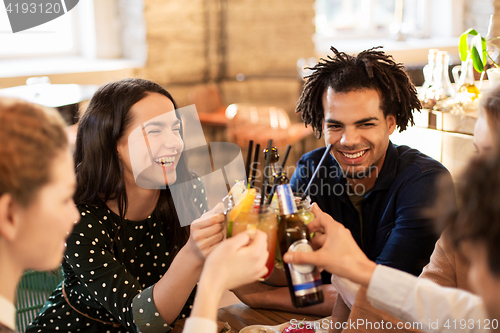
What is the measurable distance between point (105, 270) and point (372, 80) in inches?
42.4

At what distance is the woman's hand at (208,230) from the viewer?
1.15 metres

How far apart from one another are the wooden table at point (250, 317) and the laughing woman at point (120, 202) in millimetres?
261

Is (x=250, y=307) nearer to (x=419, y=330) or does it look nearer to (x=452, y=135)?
(x=419, y=330)

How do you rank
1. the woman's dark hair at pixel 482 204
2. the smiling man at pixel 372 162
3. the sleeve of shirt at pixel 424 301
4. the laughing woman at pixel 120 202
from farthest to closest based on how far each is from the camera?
the smiling man at pixel 372 162
the laughing woman at pixel 120 202
the sleeve of shirt at pixel 424 301
the woman's dark hair at pixel 482 204

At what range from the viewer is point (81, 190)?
1545 mm

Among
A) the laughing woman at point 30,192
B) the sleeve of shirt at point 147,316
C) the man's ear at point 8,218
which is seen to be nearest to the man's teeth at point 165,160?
the sleeve of shirt at point 147,316

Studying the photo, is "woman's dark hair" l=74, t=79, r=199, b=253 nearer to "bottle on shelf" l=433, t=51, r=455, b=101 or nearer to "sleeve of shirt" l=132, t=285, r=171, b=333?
"sleeve of shirt" l=132, t=285, r=171, b=333

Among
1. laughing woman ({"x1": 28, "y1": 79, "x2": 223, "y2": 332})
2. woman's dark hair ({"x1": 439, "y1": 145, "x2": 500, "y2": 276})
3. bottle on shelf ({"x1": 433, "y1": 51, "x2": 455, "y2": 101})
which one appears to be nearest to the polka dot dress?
laughing woman ({"x1": 28, "y1": 79, "x2": 223, "y2": 332})

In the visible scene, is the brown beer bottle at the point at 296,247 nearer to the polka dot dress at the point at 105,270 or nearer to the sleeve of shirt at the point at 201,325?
the sleeve of shirt at the point at 201,325

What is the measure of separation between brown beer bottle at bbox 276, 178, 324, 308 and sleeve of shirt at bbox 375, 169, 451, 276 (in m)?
0.52

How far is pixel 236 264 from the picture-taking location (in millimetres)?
912

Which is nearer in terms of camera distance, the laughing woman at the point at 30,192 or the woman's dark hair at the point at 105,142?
the laughing woman at the point at 30,192

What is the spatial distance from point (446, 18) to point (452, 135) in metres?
4.79

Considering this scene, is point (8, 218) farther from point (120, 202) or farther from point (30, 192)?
point (120, 202)
